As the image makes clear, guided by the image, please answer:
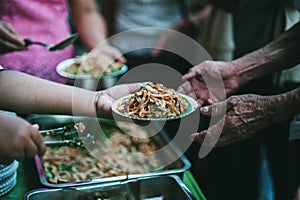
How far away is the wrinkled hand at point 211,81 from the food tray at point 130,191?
0.49m

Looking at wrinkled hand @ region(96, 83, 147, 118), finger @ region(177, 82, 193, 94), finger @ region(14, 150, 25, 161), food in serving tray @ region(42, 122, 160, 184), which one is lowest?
food in serving tray @ region(42, 122, 160, 184)

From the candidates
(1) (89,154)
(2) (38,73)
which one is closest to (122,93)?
(1) (89,154)

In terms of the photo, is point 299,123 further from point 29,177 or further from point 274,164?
point 29,177

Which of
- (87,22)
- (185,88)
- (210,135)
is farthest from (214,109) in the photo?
(87,22)

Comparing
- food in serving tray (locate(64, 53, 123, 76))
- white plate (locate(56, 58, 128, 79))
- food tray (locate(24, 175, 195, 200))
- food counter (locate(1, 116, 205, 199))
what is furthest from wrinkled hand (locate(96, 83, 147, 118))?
food in serving tray (locate(64, 53, 123, 76))

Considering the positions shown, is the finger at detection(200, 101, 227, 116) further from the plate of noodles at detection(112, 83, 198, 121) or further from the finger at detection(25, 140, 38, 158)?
the finger at detection(25, 140, 38, 158)

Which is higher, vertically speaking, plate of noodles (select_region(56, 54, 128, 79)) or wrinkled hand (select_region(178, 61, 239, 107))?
wrinkled hand (select_region(178, 61, 239, 107))

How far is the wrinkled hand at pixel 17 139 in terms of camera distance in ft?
3.61

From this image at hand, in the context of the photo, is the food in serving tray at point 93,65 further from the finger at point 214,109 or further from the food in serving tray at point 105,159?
the finger at point 214,109

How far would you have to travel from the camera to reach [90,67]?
2.29m

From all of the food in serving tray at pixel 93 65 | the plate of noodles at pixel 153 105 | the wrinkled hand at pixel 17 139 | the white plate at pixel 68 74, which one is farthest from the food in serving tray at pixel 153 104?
the food in serving tray at pixel 93 65

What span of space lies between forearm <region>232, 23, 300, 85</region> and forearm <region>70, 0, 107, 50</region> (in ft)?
3.26

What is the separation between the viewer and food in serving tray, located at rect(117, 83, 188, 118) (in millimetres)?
1488

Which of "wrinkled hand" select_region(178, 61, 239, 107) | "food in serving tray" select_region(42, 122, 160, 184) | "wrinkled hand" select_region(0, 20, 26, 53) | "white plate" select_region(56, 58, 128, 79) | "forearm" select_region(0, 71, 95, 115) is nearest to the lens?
"forearm" select_region(0, 71, 95, 115)
